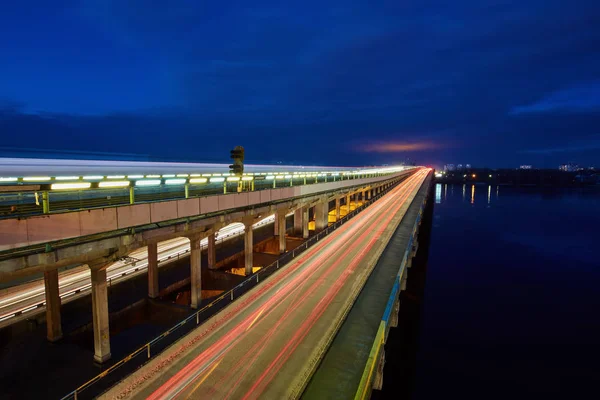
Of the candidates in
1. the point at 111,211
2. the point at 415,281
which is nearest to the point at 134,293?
the point at 111,211

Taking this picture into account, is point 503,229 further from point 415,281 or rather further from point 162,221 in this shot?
point 162,221

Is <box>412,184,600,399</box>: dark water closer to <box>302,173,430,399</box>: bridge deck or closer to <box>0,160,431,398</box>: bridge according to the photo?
<box>302,173,430,399</box>: bridge deck

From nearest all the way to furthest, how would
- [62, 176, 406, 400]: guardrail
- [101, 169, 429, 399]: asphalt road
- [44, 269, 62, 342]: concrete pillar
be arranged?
[101, 169, 429, 399]: asphalt road → [62, 176, 406, 400]: guardrail → [44, 269, 62, 342]: concrete pillar

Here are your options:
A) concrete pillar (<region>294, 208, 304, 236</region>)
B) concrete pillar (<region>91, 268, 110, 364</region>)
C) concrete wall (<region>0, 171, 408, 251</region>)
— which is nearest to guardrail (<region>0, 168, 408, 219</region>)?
concrete wall (<region>0, 171, 408, 251</region>)

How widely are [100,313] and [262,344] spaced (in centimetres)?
719

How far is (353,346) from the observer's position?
11.6 metres

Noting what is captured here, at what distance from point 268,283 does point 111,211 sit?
8474mm

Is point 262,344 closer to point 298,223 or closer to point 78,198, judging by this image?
point 78,198

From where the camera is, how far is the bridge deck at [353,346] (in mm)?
9664

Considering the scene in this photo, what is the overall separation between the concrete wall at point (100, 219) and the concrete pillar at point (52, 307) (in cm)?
663

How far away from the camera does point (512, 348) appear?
2328 cm

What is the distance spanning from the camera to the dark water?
19.8 m

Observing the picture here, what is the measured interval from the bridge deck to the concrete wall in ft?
29.6

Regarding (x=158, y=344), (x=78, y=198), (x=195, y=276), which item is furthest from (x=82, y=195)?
(x=195, y=276)
